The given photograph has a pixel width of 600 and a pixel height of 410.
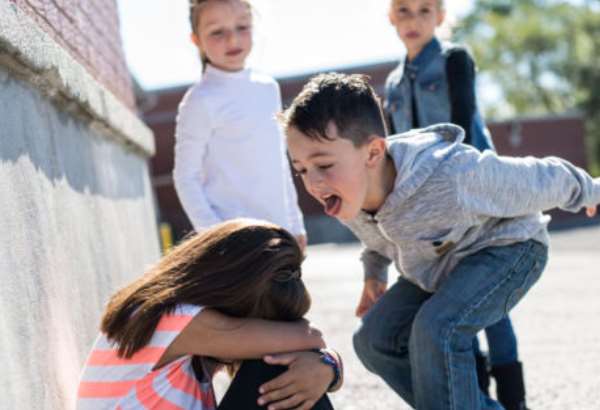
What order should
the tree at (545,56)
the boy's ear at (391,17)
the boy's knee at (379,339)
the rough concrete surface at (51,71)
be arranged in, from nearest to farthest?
1. the rough concrete surface at (51,71)
2. the boy's knee at (379,339)
3. the boy's ear at (391,17)
4. the tree at (545,56)

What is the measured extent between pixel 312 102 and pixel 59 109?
118cm

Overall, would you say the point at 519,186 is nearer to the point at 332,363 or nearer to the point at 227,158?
the point at 332,363

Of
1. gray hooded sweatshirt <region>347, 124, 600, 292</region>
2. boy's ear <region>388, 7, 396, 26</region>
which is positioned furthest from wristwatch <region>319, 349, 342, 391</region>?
boy's ear <region>388, 7, 396, 26</region>

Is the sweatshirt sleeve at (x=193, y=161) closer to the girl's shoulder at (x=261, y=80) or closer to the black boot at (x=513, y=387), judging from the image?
the girl's shoulder at (x=261, y=80)

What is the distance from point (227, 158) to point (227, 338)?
1.63 metres

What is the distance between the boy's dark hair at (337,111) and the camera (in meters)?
3.21

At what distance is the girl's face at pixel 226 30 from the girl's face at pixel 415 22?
73 centimetres

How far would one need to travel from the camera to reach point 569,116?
116 ft

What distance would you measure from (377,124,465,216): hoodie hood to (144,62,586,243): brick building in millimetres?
25092

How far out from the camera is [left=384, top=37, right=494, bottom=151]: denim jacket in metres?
4.44

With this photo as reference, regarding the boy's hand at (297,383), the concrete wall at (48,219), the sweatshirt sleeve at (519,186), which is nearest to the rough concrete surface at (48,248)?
the concrete wall at (48,219)

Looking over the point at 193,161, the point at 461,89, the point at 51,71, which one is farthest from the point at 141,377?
the point at 461,89

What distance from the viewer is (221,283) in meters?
2.89

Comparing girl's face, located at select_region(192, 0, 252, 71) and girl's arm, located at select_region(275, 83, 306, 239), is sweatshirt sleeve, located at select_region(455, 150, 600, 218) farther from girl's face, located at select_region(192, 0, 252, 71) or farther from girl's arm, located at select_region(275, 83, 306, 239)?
girl's face, located at select_region(192, 0, 252, 71)
